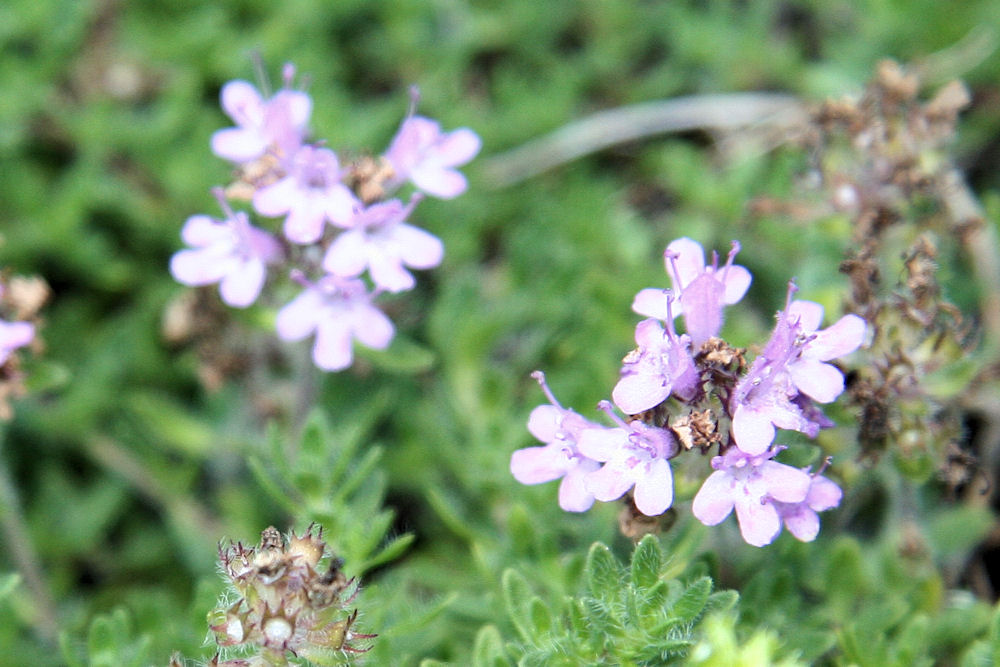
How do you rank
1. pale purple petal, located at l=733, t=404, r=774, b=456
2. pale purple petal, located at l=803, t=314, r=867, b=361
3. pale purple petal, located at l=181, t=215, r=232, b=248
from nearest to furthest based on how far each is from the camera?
1. pale purple petal, located at l=733, t=404, r=774, b=456
2. pale purple petal, located at l=803, t=314, r=867, b=361
3. pale purple petal, located at l=181, t=215, r=232, b=248

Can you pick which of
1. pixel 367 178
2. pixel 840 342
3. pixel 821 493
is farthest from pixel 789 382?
pixel 367 178

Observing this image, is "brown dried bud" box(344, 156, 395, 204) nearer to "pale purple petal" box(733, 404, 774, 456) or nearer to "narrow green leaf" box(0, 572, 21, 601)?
"pale purple petal" box(733, 404, 774, 456)

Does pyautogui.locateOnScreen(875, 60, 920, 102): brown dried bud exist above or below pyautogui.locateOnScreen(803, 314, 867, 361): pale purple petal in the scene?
above

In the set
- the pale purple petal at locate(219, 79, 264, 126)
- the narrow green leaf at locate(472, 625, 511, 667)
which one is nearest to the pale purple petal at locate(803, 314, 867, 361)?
the narrow green leaf at locate(472, 625, 511, 667)

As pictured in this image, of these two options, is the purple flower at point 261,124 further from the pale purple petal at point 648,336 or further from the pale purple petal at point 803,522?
the pale purple petal at point 803,522

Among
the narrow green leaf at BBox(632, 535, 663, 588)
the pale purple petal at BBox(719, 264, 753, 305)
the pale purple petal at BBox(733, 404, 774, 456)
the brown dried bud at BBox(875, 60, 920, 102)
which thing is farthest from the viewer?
the brown dried bud at BBox(875, 60, 920, 102)

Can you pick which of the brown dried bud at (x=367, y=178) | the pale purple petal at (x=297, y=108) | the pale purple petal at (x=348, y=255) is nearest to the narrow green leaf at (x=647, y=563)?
the pale purple petal at (x=348, y=255)

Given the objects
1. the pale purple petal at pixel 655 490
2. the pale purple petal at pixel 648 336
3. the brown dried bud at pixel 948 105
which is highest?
the brown dried bud at pixel 948 105

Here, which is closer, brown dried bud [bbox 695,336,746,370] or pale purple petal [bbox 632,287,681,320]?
brown dried bud [bbox 695,336,746,370]
